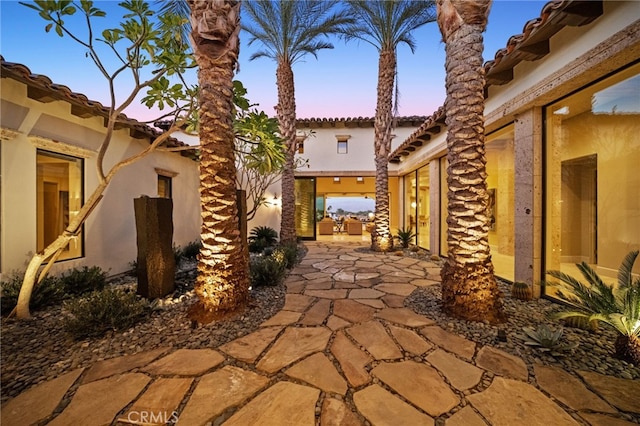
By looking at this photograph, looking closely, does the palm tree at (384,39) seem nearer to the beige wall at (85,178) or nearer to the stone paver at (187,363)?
the beige wall at (85,178)

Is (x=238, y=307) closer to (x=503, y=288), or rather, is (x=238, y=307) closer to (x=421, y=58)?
(x=503, y=288)

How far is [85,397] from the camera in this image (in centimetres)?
218

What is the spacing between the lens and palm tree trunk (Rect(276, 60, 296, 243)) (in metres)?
9.54

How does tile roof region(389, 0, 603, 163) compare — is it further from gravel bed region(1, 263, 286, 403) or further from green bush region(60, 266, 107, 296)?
green bush region(60, 266, 107, 296)

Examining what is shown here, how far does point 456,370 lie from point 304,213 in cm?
1184

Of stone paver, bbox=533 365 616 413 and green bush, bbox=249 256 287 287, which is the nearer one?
stone paver, bbox=533 365 616 413

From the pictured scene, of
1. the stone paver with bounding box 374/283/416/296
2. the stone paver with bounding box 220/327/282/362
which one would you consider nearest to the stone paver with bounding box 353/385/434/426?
the stone paver with bounding box 220/327/282/362

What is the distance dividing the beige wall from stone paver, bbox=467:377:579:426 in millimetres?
7029

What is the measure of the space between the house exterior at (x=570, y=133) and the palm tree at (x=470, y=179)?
944mm

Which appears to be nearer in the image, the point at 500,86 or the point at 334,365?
the point at 334,365

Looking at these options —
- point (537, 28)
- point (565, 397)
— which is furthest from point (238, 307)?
point (537, 28)

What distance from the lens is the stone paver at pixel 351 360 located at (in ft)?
8.05

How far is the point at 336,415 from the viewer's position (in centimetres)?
201

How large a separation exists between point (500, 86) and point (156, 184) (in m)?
9.28
